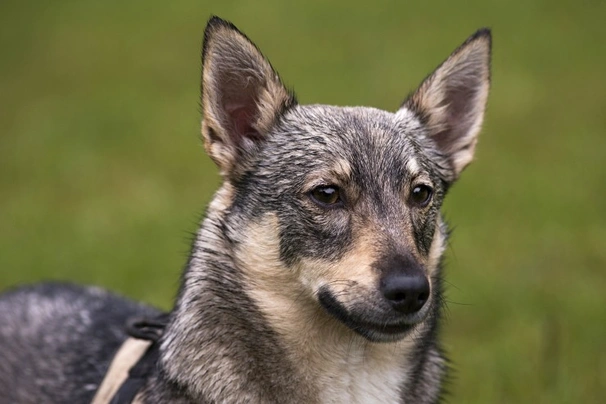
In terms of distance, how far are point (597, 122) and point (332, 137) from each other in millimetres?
7947

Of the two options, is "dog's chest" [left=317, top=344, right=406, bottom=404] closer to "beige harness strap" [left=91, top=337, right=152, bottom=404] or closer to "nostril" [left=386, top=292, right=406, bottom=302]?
"nostril" [left=386, top=292, right=406, bottom=302]

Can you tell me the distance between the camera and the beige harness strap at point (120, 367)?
4.47m

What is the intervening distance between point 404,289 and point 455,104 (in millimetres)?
1572

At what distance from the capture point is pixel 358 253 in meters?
3.88

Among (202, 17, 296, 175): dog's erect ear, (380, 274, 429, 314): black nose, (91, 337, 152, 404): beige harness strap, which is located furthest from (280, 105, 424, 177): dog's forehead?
(91, 337, 152, 404): beige harness strap

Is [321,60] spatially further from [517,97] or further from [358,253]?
[358,253]

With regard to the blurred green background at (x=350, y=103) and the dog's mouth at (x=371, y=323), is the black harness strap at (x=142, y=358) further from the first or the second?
the dog's mouth at (x=371, y=323)

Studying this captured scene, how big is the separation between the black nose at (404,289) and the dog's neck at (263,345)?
43 centimetres

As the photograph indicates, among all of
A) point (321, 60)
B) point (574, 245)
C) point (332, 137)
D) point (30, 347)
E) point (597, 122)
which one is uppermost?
point (321, 60)

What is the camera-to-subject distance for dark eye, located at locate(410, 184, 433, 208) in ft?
13.9

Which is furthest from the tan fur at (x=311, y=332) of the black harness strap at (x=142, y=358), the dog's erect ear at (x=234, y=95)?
the black harness strap at (x=142, y=358)

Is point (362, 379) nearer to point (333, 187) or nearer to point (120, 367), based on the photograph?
point (333, 187)

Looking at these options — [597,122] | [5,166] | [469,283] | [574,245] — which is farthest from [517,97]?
[5,166]

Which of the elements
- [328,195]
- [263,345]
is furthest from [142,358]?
[328,195]
